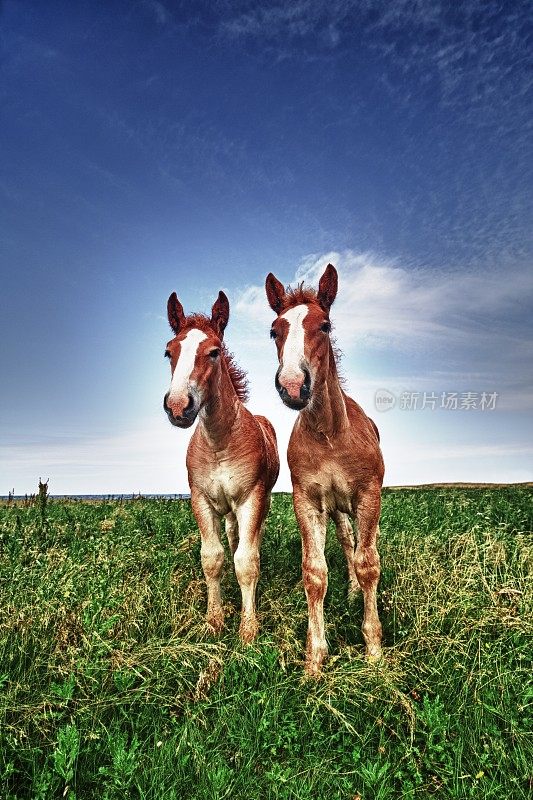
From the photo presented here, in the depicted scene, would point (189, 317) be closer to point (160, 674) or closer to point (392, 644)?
point (160, 674)

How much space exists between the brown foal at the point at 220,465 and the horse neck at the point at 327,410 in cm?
95

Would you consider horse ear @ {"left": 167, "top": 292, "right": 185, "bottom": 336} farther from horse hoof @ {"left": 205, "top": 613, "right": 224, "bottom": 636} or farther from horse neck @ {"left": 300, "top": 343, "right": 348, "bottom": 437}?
horse hoof @ {"left": 205, "top": 613, "right": 224, "bottom": 636}

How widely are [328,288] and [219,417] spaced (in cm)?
190

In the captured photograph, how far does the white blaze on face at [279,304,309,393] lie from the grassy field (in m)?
2.61

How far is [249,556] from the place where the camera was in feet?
20.2

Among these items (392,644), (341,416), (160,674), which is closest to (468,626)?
(392,644)

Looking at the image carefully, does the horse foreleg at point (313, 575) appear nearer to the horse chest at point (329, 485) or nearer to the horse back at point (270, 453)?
the horse chest at point (329, 485)

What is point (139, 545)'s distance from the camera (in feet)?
27.2

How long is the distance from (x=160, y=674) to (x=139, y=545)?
3.28 metres

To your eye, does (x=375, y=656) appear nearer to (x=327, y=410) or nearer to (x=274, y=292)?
(x=327, y=410)

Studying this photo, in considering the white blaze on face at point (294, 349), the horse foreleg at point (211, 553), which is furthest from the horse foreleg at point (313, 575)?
the white blaze on face at point (294, 349)

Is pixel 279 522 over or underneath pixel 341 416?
underneath

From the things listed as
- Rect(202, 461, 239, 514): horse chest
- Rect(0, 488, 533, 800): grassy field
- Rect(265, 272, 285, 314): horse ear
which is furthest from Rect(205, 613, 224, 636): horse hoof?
Rect(265, 272, 285, 314): horse ear

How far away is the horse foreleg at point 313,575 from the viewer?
18.3 ft
